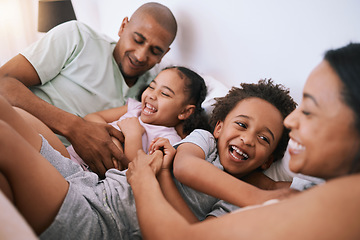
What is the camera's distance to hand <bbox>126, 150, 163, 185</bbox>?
896 mm

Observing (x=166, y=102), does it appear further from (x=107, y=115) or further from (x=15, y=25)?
(x=15, y=25)

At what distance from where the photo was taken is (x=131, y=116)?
1.55 metres

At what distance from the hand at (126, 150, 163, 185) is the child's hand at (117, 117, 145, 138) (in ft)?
1.14

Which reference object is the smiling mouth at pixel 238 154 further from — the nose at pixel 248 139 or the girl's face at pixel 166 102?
the girl's face at pixel 166 102

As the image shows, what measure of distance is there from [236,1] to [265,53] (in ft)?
1.09

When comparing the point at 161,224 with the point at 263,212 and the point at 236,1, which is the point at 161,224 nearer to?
the point at 263,212

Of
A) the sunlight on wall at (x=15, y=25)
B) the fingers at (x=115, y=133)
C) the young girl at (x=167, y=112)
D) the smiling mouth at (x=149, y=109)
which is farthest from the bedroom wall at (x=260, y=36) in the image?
the sunlight on wall at (x=15, y=25)

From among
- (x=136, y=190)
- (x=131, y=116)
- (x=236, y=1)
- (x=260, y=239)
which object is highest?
(x=236, y=1)

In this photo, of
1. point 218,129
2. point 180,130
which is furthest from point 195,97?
point 218,129

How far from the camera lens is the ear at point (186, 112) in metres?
1.53

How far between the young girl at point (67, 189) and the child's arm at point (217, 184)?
0.05ft

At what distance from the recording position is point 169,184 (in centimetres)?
93

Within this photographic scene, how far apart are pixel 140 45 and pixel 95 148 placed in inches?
28.6

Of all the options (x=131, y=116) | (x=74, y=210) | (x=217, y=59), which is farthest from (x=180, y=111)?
(x=74, y=210)
